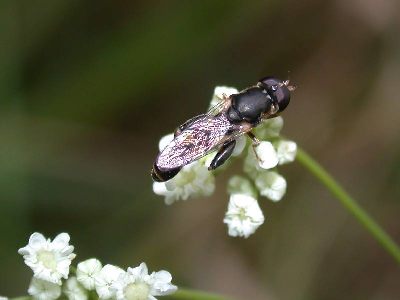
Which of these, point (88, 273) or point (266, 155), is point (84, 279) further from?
point (266, 155)

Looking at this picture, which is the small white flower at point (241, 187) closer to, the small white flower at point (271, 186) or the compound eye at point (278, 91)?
the small white flower at point (271, 186)

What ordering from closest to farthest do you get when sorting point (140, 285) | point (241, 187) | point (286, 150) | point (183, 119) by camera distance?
point (140, 285), point (286, 150), point (241, 187), point (183, 119)

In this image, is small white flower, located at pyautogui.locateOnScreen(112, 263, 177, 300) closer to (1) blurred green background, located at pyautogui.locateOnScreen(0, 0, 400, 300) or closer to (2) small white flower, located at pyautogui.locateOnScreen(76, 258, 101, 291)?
(2) small white flower, located at pyautogui.locateOnScreen(76, 258, 101, 291)

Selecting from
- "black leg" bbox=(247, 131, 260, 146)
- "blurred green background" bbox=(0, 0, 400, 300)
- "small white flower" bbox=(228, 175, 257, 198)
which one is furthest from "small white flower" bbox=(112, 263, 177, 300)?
"blurred green background" bbox=(0, 0, 400, 300)

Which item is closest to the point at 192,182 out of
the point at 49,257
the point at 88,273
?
the point at 88,273

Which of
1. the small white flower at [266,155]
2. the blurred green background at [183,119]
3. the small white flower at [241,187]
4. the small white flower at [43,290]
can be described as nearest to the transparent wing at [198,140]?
A: the small white flower at [266,155]
